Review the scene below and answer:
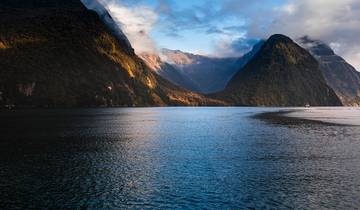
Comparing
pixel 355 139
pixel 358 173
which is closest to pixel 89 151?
pixel 358 173

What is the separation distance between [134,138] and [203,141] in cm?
1971

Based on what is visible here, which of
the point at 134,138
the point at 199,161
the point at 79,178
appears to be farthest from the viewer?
the point at 134,138

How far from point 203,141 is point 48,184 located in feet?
184

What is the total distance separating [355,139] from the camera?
107 metres

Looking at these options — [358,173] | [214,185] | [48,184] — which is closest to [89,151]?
[48,184]

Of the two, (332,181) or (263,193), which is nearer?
(263,193)

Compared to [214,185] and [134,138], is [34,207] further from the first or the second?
[134,138]

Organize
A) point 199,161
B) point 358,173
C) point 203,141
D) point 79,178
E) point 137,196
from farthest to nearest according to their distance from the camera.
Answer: point 203,141 < point 199,161 < point 358,173 < point 79,178 < point 137,196

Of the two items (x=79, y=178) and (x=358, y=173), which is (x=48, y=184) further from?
(x=358, y=173)

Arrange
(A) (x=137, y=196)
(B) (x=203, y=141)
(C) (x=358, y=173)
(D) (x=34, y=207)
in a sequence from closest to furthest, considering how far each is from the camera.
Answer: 1. (D) (x=34, y=207)
2. (A) (x=137, y=196)
3. (C) (x=358, y=173)
4. (B) (x=203, y=141)

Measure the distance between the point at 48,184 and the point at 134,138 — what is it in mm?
58027

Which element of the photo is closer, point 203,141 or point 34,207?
point 34,207

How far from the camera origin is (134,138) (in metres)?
109

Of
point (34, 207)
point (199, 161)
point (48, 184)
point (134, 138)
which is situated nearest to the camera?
point (34, 207)
